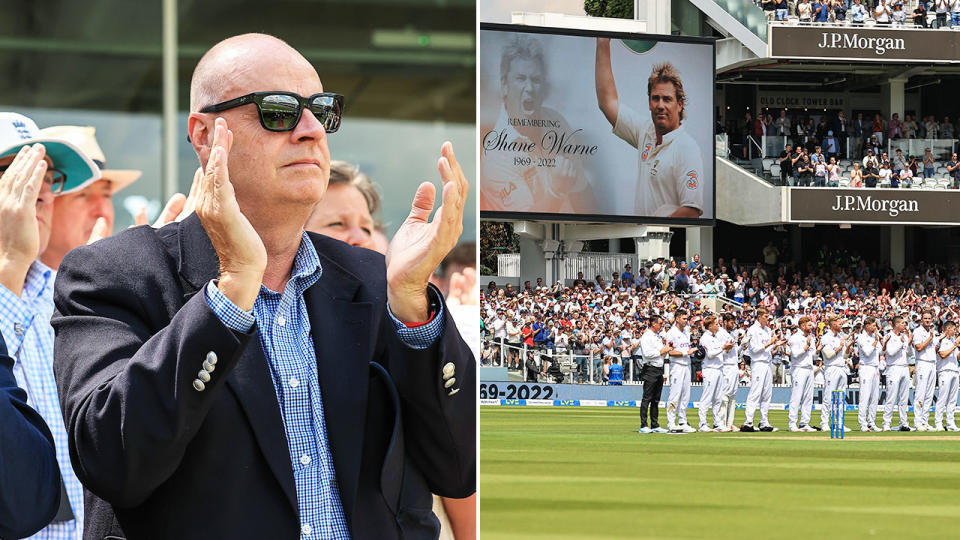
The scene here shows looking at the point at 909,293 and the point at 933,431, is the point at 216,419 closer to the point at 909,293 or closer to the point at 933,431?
the point at 933,431

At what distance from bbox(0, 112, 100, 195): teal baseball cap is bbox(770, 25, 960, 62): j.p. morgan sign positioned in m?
28.3

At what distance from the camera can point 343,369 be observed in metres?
1.59

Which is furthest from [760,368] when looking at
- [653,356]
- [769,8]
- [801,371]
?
[769,8]

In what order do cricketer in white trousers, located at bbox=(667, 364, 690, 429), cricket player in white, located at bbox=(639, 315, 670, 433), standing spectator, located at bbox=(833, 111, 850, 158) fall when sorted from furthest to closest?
standing spectator, located at bbox=(833, 111, 850, 158) < cricketer in white trousers, located at bbox=(667, 364, 690, 429) < cricket player in white, located at bbox=(639, 315, 670, 433)

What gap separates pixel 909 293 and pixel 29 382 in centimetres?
2787

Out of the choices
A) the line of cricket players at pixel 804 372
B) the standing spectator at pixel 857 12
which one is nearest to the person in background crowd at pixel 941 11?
the standing spectator at pixel 857 12

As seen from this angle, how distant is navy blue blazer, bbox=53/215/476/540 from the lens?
1.42 meters

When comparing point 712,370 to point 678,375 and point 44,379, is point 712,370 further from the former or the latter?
point 44,379

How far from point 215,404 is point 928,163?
31337mm

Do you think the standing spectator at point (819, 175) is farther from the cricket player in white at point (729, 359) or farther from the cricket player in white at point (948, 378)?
the cricket player in white at point (729, 359)

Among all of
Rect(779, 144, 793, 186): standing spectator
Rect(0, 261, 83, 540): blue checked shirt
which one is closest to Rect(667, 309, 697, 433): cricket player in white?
Rect(0, 261, 83, 540): blue checked shirt

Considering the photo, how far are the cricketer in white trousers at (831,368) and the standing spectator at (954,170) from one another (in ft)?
50.8

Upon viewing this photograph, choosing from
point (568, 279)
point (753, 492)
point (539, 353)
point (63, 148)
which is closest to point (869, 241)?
point (568, 279)

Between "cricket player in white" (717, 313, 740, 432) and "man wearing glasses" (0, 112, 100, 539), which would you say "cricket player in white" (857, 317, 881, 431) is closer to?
"cricket player in white" (717, 313, 740, 432)
